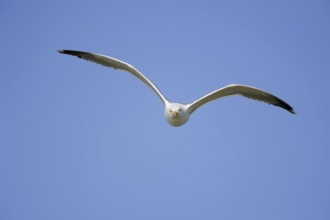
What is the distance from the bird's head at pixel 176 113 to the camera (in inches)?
427

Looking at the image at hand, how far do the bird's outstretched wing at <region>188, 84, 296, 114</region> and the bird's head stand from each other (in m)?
0.27

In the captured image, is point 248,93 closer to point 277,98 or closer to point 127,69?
point 277,98

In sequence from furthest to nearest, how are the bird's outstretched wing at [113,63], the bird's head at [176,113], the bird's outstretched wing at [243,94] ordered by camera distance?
the bird's outstretched wing at [113,63], the bird's outstretched wing at [243,94], the bird's head at [176,113]

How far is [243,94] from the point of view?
11680 millimetres

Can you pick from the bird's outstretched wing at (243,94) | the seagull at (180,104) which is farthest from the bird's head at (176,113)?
the bird's outstretched wing at (243,94)

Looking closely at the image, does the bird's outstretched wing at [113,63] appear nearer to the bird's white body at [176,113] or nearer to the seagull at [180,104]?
the seagull at [180,104]

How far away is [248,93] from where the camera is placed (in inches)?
460

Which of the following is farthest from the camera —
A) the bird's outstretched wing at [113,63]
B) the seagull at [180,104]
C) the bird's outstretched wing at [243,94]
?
the bird's outstretched wing at [113,63]

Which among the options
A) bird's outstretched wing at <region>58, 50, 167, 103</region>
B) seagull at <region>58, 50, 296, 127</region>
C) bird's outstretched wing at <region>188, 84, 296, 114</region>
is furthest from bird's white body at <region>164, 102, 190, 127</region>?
bird's outstretched wing at <region>58, 50, 167, 103</region>

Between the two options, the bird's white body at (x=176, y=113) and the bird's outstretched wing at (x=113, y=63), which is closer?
the bird's white body at (x=176, y=113)

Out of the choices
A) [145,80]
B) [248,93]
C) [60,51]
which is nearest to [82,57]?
[60,51]

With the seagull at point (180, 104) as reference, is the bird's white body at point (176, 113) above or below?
below

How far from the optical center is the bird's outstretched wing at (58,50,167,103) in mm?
11477

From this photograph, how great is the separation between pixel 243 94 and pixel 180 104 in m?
1.70
